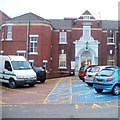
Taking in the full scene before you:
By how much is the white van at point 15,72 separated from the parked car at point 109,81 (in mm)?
6284

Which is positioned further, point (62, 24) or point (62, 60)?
point (62, 24)

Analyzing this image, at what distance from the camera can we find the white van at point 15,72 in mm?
21000

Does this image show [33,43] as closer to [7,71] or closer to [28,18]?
[28,18]

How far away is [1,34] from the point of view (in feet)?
130

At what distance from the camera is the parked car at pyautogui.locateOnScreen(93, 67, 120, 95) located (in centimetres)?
1631

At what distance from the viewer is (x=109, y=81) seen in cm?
1631

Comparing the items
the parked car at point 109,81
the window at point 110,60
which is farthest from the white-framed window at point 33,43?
the parked car at point 109,81

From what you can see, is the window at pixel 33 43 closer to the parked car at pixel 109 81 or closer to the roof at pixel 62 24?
the roof at pixel 62 24

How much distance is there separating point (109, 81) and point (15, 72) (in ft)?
26.2

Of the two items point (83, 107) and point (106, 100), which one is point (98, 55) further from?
point (83, 107)

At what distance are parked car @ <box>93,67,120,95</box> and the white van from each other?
247 inches

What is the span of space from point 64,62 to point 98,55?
5098 millimetres

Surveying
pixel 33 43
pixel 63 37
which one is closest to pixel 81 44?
pixel 63 37

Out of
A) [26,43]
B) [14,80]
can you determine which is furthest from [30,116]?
[26,43]
